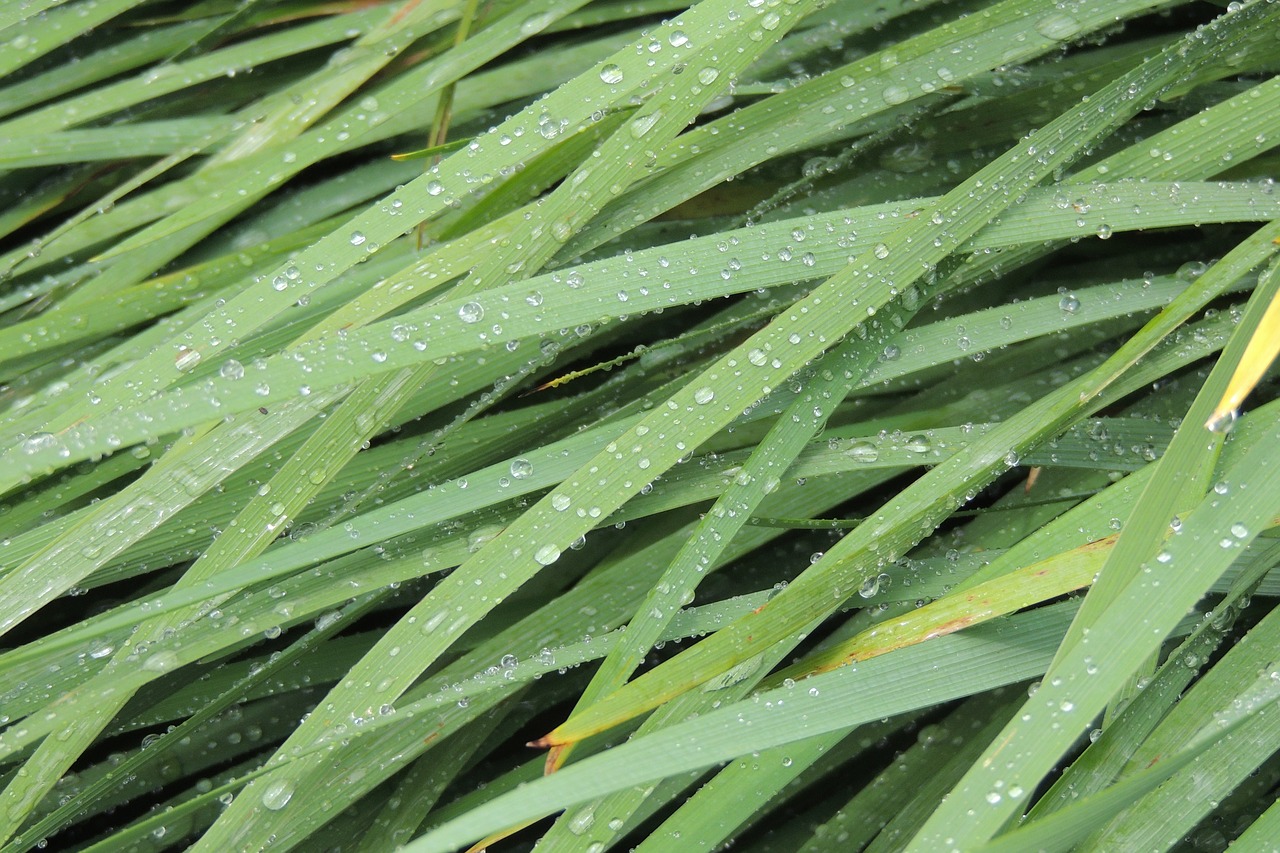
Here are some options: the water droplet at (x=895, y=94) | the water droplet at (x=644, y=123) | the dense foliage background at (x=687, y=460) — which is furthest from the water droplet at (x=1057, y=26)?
the water droplet at (x=644, y=123)

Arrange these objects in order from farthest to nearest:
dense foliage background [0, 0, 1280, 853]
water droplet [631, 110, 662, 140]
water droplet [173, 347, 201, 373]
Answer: water droplet [631, 110, 662, 140], water droplet [173, 347, 201, 373], dense foliage background [0, 0, 1280, 853]

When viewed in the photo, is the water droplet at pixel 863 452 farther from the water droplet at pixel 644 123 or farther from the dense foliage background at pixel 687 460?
the water droplet at pixel 644 123

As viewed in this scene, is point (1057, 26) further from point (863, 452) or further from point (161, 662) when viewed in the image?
point (161, 662)

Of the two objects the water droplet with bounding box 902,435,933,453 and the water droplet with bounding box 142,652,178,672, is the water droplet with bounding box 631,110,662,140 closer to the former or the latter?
the water droplet with bounding box 902,435,933,453

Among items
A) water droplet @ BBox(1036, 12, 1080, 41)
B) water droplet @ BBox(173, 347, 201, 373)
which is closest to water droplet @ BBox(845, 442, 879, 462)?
water droplet @ BBox(1036, 12, 1080, 41)

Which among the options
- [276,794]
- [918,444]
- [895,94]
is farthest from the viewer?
[895,94]

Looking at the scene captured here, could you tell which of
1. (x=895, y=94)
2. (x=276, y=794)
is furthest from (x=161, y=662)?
(x=895, y=94)

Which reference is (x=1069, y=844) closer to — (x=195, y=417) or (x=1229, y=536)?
(x=1229, y=536)

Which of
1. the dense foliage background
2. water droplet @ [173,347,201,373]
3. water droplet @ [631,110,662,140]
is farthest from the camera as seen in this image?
water droplet @ [631,110,662,140]
